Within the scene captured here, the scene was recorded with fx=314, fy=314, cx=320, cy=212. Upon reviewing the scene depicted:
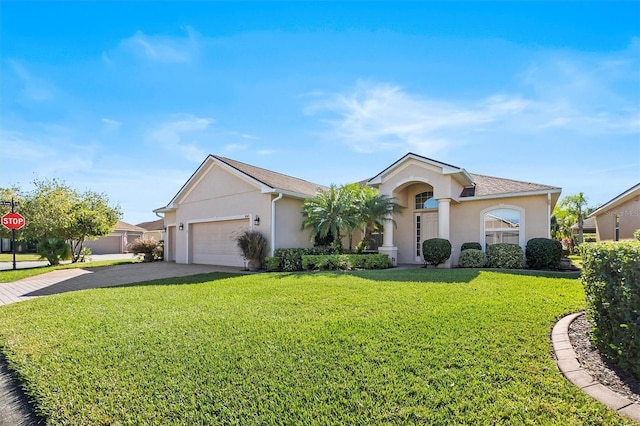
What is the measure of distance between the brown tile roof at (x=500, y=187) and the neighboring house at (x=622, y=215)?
17.7ft

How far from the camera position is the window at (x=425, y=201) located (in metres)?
16.3

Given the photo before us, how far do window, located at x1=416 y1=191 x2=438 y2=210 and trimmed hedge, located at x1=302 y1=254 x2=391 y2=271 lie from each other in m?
4.09

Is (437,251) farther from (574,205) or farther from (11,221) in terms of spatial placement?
(574,205)

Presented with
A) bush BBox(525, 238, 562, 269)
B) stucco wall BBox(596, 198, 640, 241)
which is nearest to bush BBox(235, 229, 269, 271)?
bush BBox(525, 238, 562, 269)

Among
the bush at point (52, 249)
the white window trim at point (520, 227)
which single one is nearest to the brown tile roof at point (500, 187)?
the white window trim at point (520, 227)

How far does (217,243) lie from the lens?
57.9 feet

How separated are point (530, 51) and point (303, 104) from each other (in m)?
7.74

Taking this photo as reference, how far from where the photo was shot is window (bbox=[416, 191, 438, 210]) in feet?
53.6

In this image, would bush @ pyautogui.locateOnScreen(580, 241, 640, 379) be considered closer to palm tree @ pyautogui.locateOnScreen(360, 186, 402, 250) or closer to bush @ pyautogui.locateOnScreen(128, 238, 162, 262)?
palm tree @ pyautogui.locateOnScreen(360, 186, 402, 250)

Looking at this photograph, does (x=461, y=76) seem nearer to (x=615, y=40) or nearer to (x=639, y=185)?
(x=615, y=40)

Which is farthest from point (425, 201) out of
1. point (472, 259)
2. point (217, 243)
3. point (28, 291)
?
point (28, 291)

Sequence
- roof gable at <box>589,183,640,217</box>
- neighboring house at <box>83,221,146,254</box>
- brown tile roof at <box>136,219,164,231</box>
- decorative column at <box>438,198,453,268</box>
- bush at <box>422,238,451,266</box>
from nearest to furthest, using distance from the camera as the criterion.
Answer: bush at <box>422,238,451,266</box> < decorative column at <box>438,198,453,268</box> < roof gable at <box>589,183,640,217</box> < neighboring house at <box>83,221,146,254</box> < brown tile roof at <box>136,219,164,231</box>

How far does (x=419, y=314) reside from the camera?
221 inches

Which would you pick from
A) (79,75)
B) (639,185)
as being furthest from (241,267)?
(639,185)
